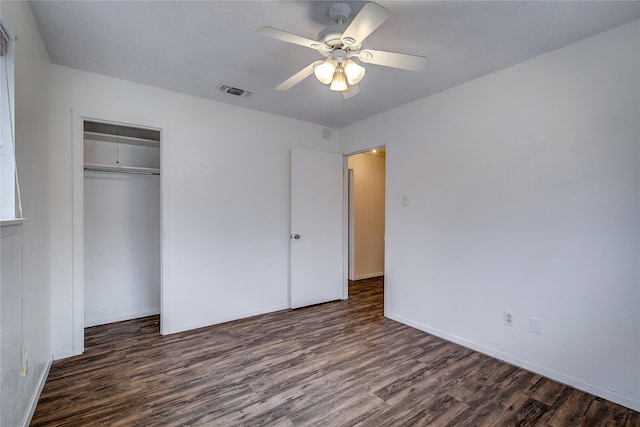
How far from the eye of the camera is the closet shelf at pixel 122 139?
10.8 ft

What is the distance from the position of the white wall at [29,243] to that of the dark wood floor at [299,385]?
287 millimetres

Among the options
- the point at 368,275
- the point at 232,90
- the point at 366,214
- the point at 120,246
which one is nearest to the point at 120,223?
the point at 120,246

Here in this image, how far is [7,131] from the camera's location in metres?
1.51

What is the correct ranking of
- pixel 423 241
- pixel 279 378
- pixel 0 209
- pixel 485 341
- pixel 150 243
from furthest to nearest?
pixel 150 243 < pixel 423 241 < pixel 485 341 < pixel 279 378 < pixel 0 209

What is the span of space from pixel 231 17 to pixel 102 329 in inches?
130

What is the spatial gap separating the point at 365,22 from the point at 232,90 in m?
1.91

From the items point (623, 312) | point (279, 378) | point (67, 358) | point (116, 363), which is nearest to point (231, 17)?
point (279, 378)

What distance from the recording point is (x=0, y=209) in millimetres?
1510

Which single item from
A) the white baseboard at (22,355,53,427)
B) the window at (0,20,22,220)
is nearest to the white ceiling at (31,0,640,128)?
the window at (0,20,22,220)

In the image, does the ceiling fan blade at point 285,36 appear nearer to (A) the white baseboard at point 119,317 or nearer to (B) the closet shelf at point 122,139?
(B) the closet shelf at point 122,139

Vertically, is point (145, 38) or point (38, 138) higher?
point (145, 38)

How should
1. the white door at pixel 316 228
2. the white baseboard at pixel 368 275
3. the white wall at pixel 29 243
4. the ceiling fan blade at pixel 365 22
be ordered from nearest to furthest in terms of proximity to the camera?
the ceiling fan blade at pixel 365 22
the white wall at pixel 29 243
the white door at pixel 316 228
the white baseboard at pixel 368 275

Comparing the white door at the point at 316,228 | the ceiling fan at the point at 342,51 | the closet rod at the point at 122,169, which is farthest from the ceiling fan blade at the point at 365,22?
the closet rod at the point at 122,169

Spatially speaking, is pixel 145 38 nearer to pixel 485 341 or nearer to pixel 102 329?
pixel 102 329
